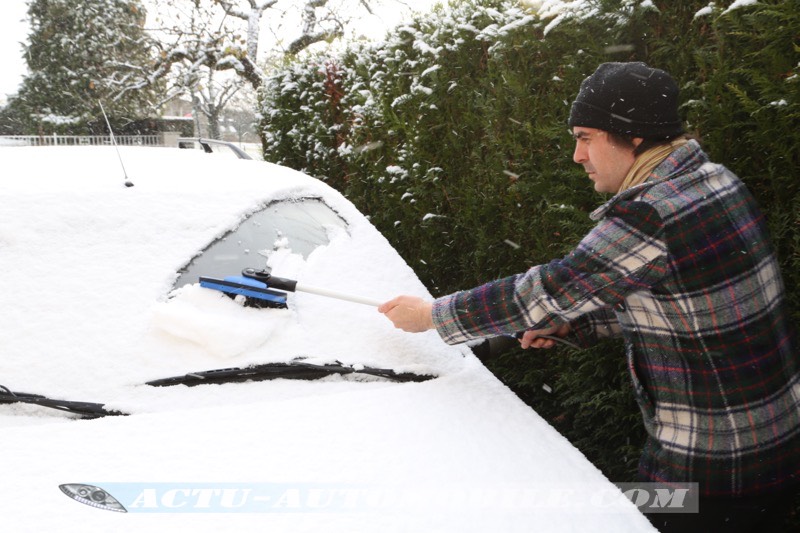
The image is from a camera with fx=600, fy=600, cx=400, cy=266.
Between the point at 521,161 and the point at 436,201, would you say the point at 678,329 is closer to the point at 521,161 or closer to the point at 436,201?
the point at 521,161

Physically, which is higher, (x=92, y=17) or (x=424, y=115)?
(x=92, y=17)

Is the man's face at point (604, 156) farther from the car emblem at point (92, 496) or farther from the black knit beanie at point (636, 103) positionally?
the car emblem at point (92, 496)

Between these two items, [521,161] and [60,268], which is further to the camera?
[521,161]

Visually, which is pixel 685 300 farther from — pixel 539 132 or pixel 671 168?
pixel 539 132

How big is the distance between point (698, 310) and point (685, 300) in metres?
0.04

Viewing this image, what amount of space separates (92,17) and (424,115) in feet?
88.0

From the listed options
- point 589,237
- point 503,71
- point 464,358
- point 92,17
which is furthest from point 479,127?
point 92,17

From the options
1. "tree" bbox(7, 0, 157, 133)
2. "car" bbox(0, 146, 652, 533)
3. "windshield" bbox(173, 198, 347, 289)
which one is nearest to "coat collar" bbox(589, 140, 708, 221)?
"car" bbox(0, 146, 652, 533)

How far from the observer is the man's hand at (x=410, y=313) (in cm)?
184

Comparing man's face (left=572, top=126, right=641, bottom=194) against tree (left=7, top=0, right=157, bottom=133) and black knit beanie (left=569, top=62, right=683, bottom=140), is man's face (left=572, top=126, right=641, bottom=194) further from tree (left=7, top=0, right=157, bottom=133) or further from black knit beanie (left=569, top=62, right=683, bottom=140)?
tree (left=7, top=0, right=157, bottom=133)

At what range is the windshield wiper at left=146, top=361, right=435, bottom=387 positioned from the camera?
68.6 inches

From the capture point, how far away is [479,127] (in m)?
3.62

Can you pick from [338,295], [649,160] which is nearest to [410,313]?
[338,295]

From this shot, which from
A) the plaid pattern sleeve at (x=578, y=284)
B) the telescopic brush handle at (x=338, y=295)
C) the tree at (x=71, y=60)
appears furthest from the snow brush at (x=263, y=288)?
the tree at (x=71, y=60)
